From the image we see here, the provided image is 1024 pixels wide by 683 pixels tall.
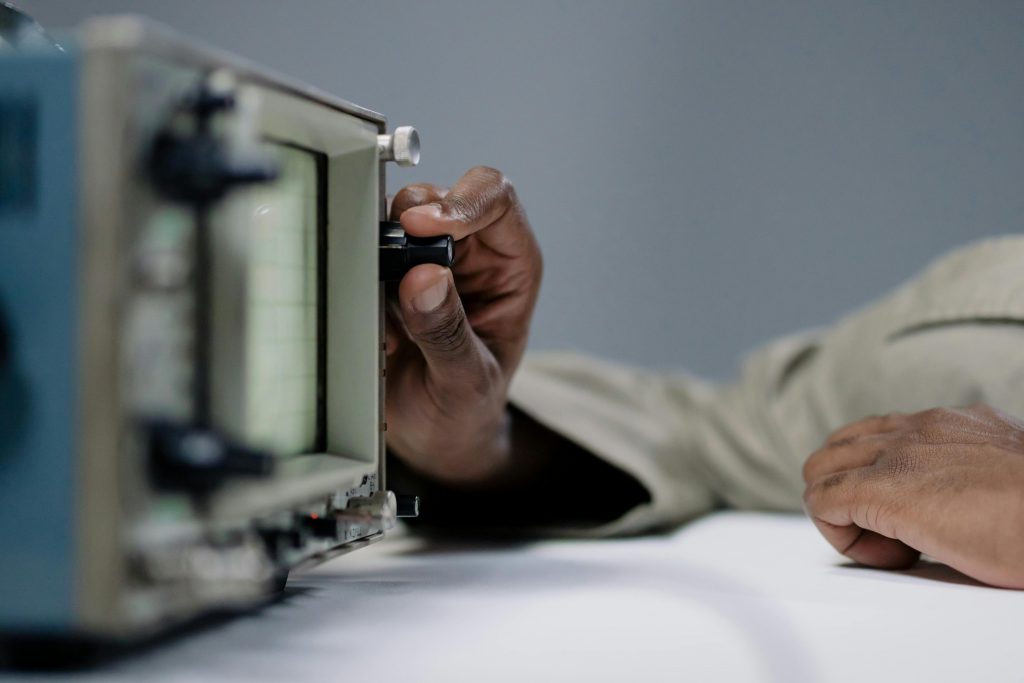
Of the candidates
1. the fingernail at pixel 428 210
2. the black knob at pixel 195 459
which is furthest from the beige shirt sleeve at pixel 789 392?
the black knob at pixel 195 459

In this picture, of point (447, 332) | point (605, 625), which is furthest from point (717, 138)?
point (605, 625)

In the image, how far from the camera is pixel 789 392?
108cm

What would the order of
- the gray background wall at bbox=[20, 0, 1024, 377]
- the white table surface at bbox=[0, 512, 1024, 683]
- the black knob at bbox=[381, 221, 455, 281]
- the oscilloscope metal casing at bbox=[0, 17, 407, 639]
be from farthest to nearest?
the gray background wall at bbox=[20, 0, 1024, 377] < the black knob at bbox=[381, 221, 455, 281] < the white table surface at bbox=[0, 512, 1024, 683] < the oscilloscope metal casing at bbox=[0, 17, 407, 639]

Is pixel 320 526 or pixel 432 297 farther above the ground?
pixel 432 297

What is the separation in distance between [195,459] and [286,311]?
15cm

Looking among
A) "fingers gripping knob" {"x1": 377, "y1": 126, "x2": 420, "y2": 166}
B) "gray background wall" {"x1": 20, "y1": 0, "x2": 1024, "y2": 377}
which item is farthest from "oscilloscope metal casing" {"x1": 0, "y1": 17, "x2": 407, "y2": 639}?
"gray background wall" {"x1": 20, "y1": 0, "x2": 1024, "y2": 377}

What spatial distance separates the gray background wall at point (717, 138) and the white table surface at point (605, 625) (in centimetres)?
96

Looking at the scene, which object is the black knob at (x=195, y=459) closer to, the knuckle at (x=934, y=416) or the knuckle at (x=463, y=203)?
the knuckle at (x=463, y=203)

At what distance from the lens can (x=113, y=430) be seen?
11.7 inches

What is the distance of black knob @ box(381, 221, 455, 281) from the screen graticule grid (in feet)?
0.13

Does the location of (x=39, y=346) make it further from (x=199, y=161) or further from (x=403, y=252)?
(x=403, y=252)

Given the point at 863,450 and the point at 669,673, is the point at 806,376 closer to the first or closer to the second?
the point at 863,450

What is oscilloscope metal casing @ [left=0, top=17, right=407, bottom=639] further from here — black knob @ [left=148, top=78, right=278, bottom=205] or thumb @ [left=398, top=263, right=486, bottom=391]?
thumb @ [left=398, top=263, right=486, bottom=391]

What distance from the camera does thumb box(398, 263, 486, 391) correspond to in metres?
0.51
